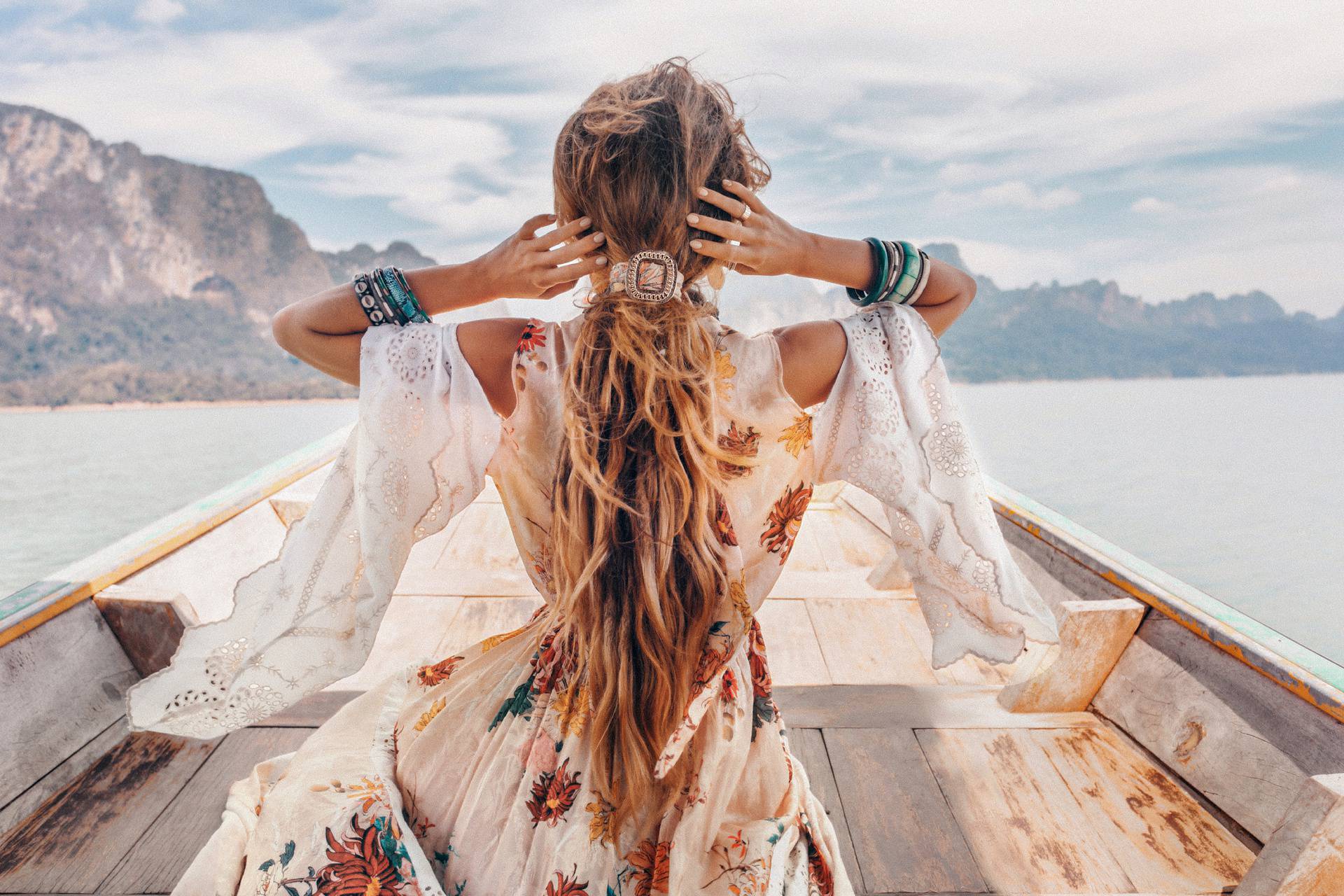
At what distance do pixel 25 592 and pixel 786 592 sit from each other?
199cm

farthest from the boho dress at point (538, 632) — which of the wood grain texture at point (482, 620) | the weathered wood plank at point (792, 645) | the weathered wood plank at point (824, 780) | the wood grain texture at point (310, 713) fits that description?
the wood grain texture at point (482, 620)

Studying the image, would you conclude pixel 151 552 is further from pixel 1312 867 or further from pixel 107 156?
pixel 107 156

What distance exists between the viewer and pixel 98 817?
132 cm

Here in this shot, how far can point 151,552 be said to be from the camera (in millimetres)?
1769

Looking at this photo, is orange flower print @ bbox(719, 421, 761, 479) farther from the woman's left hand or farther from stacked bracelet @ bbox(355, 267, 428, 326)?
stacked bracelet @ bbox(355, 267, 428, 326)

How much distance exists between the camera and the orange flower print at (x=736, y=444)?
2.99 feet

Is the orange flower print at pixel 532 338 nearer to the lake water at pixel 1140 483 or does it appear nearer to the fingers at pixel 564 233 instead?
the fingers at pixel 564 233

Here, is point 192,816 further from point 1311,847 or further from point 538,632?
point 1311,847

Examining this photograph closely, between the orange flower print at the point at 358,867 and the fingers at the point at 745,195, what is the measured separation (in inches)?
35.1

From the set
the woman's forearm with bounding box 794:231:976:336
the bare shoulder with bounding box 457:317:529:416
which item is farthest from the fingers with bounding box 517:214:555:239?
the woman's forearm with bounding box 794:231:976:336

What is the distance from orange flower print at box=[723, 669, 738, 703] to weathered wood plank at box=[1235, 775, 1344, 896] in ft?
2.64

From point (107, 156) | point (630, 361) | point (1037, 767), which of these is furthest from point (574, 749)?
point (107, 156)

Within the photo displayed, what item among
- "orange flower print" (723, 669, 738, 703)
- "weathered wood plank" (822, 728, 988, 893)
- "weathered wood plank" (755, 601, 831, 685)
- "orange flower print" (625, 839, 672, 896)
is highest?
"orange flower print" (723, 669, 738, 703)

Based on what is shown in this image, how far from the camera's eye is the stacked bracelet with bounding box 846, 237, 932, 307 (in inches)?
38.3
